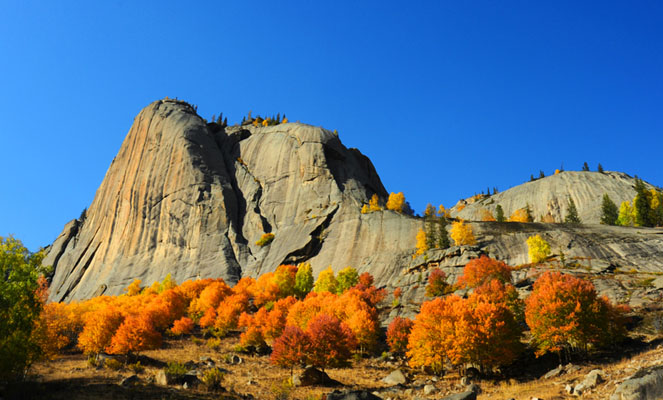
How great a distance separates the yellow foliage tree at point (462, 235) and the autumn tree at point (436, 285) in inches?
747

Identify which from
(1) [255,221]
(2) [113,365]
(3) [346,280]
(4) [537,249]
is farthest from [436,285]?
(1) [255,221]

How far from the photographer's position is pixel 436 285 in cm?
7175

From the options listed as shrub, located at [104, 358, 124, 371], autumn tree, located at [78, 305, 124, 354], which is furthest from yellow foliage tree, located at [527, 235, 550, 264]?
autumn tree, located at [78, 305, 124, 354]

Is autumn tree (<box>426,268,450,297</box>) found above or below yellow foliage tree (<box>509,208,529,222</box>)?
below

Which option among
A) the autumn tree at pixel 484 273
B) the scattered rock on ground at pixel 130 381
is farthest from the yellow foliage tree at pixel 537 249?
the scattered rock on ground at pixel 130 381

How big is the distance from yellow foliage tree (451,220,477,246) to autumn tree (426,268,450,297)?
18977mm

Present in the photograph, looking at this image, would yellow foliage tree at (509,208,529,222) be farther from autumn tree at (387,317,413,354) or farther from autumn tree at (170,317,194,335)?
autumn tree at (170,317,194,335)

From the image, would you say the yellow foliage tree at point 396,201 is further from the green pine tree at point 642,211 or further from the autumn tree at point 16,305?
the autumn tree at point 16,305

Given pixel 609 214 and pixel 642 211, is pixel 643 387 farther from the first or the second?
pixel 609 214

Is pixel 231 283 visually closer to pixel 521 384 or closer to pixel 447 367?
pixel 447 367

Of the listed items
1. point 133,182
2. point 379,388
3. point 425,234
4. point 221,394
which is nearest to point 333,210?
point 425,234

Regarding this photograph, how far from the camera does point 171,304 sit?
76.7m

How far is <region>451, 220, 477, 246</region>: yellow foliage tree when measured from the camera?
91188 mm

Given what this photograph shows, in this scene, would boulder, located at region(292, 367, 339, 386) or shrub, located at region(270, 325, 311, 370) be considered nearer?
boulder, located at region(292, 367, 339, 386)
